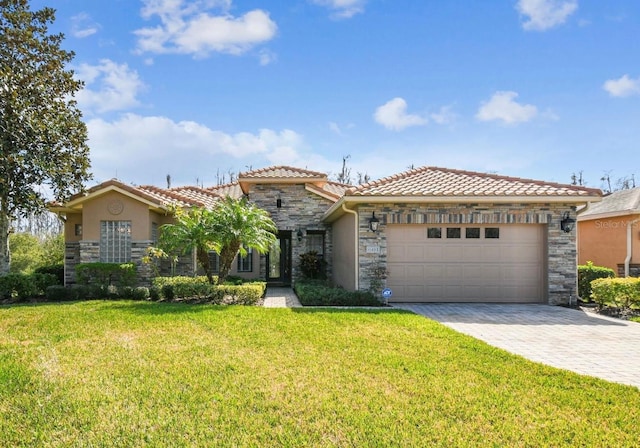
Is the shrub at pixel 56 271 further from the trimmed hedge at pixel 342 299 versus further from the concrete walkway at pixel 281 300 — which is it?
the trimmed hedge at pixel 342 299

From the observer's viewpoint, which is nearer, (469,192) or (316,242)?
(469,192)

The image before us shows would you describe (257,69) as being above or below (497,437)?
above

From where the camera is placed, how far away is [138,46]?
42.4ft

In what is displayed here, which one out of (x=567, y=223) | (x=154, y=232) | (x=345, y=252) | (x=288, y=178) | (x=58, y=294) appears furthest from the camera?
(x=288, y=178)

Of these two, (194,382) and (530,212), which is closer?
(194,382)

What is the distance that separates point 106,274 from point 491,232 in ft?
40.0

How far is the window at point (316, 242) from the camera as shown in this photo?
57.9ft

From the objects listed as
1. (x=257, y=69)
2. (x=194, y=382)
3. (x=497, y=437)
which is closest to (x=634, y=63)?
(x=257, y=69)

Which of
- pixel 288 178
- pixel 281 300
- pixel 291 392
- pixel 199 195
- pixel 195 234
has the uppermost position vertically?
pixel 288 178

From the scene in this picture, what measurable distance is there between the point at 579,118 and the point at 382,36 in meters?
10.0

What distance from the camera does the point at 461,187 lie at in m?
11.8

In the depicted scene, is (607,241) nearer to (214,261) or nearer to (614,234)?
(614,234)

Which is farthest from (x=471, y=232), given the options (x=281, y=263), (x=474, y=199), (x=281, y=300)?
(x=281, y=263)

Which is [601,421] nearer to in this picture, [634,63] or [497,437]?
[497,437]
